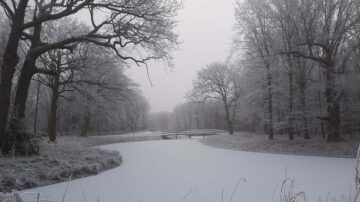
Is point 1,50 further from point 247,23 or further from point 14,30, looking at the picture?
→ point 247,23

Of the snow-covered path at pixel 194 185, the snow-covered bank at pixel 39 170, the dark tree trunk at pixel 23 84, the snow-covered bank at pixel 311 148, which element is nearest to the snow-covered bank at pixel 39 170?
the snow-covered bank at pixel 39 170

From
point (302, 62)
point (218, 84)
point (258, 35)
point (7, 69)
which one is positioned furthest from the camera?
point (218, 84)

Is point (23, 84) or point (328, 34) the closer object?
point (23, 84)

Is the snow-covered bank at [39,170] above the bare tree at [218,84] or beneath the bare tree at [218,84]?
beneath

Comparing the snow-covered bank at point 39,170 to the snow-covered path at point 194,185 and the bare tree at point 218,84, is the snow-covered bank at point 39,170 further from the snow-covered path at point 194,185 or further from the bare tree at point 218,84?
the bare tree at point 218,84

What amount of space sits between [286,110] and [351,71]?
5528 mm

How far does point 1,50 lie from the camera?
21172 mm

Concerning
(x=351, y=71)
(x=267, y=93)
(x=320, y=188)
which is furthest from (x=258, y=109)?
(x=320, y=188)

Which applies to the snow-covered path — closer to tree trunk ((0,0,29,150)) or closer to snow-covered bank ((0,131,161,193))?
snow-covered bank ((0,131,161,193))

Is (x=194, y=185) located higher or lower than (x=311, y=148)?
lower

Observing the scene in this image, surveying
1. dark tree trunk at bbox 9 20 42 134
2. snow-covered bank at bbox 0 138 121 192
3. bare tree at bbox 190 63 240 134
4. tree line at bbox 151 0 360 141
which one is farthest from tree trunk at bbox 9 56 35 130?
bare tree at bbox 190 63 240 134

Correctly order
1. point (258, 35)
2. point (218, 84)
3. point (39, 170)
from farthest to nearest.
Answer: point (218, 84) → point (258, 35) → point (39, 170)

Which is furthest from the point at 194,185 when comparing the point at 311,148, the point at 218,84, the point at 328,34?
the point at 218,84

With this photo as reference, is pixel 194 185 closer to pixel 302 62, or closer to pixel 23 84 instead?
pixel 23 84
